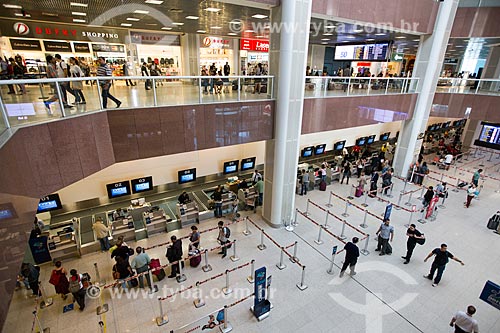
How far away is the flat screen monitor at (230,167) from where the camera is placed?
15.0 meters

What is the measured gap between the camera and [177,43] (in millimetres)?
20281

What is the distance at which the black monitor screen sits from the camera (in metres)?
15.0

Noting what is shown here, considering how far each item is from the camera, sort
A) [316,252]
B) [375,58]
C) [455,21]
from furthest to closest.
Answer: [455,21], [375,58], [316,252]

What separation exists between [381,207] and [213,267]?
30.2ft

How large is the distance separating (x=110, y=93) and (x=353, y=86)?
34.0 ft

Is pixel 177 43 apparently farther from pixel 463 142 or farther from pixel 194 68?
pixel 463 142

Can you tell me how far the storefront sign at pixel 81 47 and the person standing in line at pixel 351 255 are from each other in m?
19.7

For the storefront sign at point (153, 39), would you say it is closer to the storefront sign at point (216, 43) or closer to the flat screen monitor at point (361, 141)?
the storefront sign at point (216, 43)

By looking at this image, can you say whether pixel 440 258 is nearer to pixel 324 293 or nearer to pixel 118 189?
pixel 324 293

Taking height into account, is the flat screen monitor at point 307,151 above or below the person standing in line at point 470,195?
above

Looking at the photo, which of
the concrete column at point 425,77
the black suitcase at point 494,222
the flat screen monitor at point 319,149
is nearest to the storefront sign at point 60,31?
the flat screen monitor at point 319,149

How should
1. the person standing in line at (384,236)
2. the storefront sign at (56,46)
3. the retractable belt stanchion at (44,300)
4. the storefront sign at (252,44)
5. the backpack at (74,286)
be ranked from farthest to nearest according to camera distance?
1. the storefront sign at (252,44)
2. the storefront sign at (56,46)
3. the person standing in line at (384,236)
4. the retractable belt stanchion at (44,300)
5. the backpack at (74,286)

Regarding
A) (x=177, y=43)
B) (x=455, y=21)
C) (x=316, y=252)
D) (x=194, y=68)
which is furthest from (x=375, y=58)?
(x=177, y=43)

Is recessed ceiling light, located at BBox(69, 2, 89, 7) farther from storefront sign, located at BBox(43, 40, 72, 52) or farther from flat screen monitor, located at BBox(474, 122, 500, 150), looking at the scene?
flat screen monitor, located at BBox(474, 122, 500, 150)
